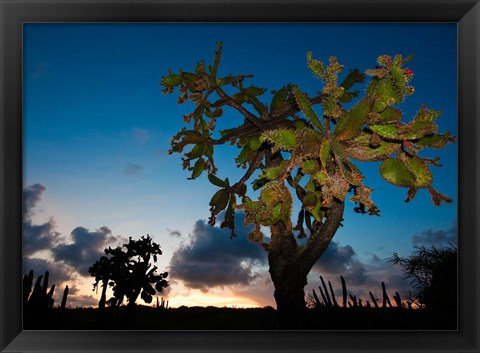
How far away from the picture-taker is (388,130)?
8.35ft

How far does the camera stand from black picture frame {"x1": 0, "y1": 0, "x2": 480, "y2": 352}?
2703mm

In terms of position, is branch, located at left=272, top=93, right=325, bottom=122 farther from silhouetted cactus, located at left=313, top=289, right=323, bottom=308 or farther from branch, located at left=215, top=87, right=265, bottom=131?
silhouetted cactus, located at left=313, top=289, right=323, bottom=308

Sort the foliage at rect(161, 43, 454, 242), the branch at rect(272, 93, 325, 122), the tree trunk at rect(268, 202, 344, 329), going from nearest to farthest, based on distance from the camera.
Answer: the foliage at rect(161, 43, 454, 242)
the tree trunk at rect(268, 202, 344, 329)
the branch at rect(272, 93, 325, 122)

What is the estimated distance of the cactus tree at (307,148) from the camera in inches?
102

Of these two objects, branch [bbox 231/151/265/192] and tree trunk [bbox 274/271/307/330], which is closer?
tree trunk [bbox 274/271/307/330]

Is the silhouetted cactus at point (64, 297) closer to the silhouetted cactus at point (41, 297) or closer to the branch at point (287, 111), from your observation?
the silhouetted cactus at point (41, 297)

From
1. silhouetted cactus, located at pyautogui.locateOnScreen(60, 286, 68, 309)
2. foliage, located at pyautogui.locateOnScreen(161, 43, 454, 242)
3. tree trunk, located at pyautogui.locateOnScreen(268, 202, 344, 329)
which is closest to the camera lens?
foliage, located at pyautogui.locateOnScreen(161, 43, 454, 242)

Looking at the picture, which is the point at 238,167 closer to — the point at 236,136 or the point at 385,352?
the point at 236,136

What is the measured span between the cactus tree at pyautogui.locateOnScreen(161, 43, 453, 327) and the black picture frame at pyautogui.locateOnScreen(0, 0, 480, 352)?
275mm

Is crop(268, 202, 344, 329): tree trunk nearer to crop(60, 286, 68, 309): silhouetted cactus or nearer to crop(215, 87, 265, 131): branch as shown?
crop(215, 87, 265, 131): branch

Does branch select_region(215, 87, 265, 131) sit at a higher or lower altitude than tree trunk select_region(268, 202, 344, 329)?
higher

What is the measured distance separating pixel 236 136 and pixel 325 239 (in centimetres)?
111

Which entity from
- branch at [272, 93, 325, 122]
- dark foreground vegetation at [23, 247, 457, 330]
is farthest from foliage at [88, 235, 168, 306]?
branch at [272, 93, 325, 122]

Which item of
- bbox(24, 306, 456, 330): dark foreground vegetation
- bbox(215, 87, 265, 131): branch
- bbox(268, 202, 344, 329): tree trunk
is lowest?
bbox(24, 306, 456, 330): dark foreground vegetation
